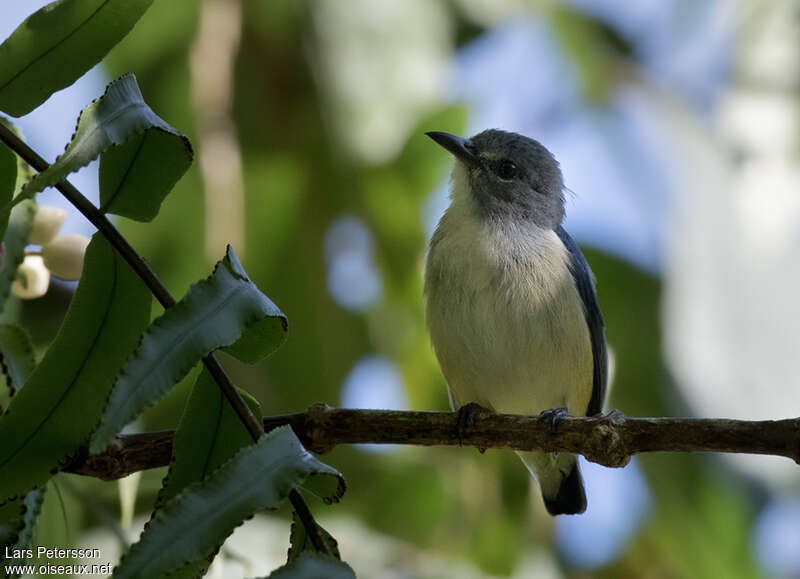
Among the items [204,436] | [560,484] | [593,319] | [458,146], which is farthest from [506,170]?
[204,436]

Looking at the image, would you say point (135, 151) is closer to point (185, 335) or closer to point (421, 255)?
point (185, 335)

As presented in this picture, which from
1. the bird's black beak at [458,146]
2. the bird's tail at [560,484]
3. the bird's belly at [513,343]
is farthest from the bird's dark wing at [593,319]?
the bird's black beak at [458,146]

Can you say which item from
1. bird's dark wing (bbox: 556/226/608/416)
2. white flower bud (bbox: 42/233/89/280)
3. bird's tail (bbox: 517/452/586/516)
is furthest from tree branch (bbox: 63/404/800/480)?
bird's tail (bbox: 517/452/586/516)

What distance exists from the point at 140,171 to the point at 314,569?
90 cm

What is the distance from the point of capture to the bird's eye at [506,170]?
4.72 metres

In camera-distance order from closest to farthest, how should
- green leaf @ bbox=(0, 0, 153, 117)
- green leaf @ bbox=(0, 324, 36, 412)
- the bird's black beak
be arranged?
green leaf @ bbox=(0, 0, 153, 117) < green leaf @ bbox=(0, 324, 36, 412) < the bird's black beak

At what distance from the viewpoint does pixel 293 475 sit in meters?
1.74

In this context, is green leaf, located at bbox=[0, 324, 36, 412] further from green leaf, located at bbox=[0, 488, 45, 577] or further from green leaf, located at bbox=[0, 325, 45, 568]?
green leaf, located at bbox=[0, 488, 45, 577]

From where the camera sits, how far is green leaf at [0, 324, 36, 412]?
7.34 feet

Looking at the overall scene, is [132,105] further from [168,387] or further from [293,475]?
[293,475]

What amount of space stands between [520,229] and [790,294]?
1.31m

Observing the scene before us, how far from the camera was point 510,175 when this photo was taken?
4734mm

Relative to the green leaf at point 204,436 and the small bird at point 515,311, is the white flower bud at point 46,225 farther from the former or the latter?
the small bird at point 515,311

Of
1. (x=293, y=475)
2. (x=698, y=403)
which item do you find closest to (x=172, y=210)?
(x=698, y=403)
